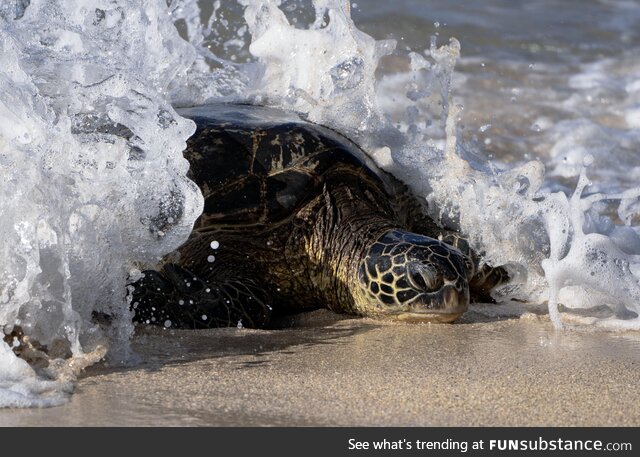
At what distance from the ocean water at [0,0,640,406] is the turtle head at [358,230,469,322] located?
1.18 ft

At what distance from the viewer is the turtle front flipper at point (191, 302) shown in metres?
3.71

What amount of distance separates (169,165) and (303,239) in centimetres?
93

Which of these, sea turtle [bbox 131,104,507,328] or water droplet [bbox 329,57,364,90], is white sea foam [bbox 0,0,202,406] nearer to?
sea turtle [bbox 131,104,507,328]

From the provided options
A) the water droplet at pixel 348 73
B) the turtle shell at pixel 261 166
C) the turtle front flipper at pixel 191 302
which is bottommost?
the turtle front flipper at pixel 191 302

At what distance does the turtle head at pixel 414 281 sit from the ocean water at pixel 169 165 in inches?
14.2

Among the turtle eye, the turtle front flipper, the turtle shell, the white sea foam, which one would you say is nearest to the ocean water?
the white sea foam

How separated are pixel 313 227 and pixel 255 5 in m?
1.57

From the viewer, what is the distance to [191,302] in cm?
381

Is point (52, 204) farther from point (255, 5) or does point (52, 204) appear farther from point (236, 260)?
point (255, 5)

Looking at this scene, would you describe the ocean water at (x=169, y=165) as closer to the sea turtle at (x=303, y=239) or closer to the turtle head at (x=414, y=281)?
the sea turtle at (x=303, y=239)

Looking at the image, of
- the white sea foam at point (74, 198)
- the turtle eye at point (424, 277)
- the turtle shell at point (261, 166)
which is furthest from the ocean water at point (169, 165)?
the turtle eye at point (424, 277)

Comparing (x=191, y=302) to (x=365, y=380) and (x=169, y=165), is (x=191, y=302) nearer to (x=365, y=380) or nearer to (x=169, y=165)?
(x=169, y=165)

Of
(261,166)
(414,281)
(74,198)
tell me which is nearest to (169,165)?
(74,198)

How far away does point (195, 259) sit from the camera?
14.1 ft
